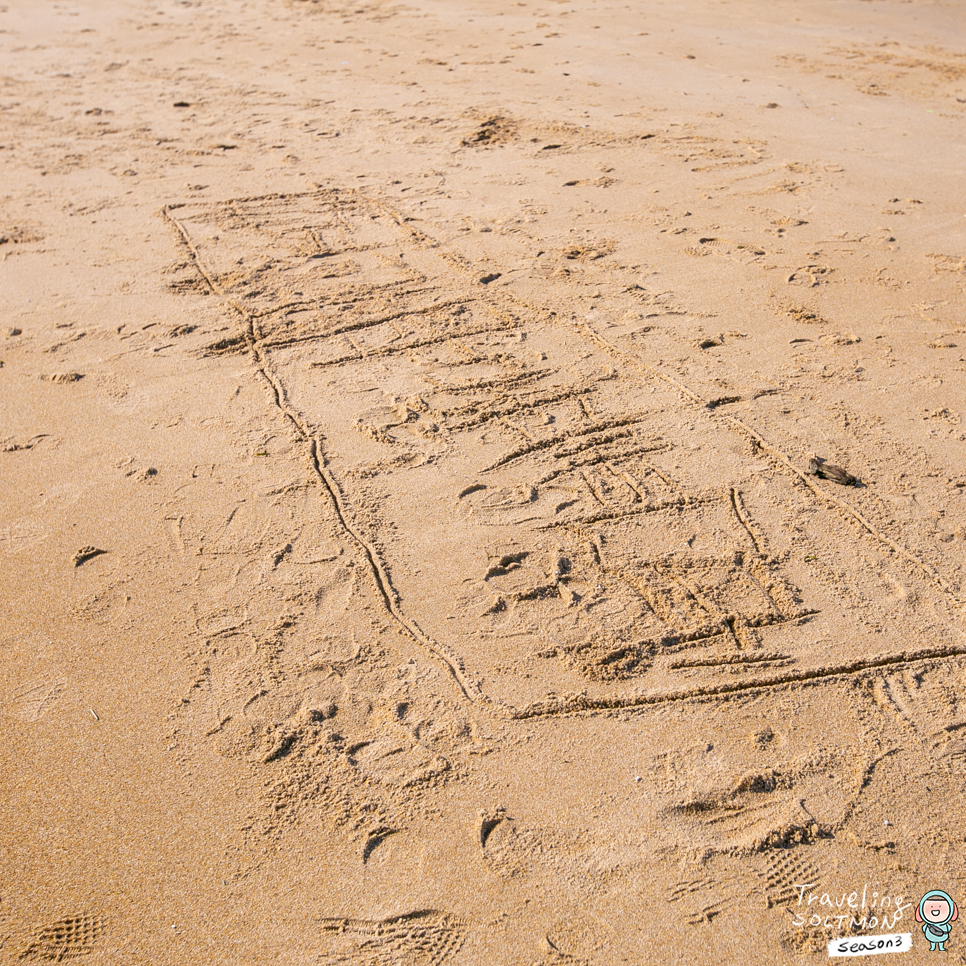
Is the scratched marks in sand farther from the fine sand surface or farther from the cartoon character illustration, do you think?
the cartoon character illustration

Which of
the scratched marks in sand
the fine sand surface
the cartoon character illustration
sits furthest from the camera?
the scratched marks in sand

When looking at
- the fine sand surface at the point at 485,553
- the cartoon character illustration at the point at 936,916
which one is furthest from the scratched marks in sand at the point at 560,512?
the cartoon character illustration at the point at 936,916

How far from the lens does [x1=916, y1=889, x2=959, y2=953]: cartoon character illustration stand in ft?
6.31

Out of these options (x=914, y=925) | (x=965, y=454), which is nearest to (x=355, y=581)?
(x=914, y=925)

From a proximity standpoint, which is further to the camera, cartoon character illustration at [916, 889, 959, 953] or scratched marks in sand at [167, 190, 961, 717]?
scratched marks in sand at [167, 190, 961, 717]

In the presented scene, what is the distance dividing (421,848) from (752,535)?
5.19ft

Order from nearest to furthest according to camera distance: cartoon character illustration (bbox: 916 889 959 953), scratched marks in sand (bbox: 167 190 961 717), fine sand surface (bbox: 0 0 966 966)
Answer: cartoon character illustration (bbox: 916 889 959 953) → fine sand surface (bbox: 0 0 966 966) → scratched marks in sand (bbox: 167 190 961 717)

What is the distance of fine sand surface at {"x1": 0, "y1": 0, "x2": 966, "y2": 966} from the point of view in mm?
2070

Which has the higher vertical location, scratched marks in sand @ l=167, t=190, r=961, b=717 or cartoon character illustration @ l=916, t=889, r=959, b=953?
scratched marks in sand @ l=167, t=190, r=961, b=717

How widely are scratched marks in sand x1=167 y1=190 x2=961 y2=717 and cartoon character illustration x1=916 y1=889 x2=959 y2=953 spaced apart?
2.16 feet

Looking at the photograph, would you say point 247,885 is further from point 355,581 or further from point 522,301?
point 522,301

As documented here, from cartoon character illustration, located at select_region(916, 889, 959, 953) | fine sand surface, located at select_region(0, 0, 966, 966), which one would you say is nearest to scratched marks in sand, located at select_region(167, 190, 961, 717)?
fine sand surface, located at select_region(0, 0, 966, 966)

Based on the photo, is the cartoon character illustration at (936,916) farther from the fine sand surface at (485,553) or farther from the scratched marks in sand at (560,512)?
the scratched marks in sand at (560,512)

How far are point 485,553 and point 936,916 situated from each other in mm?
1628
